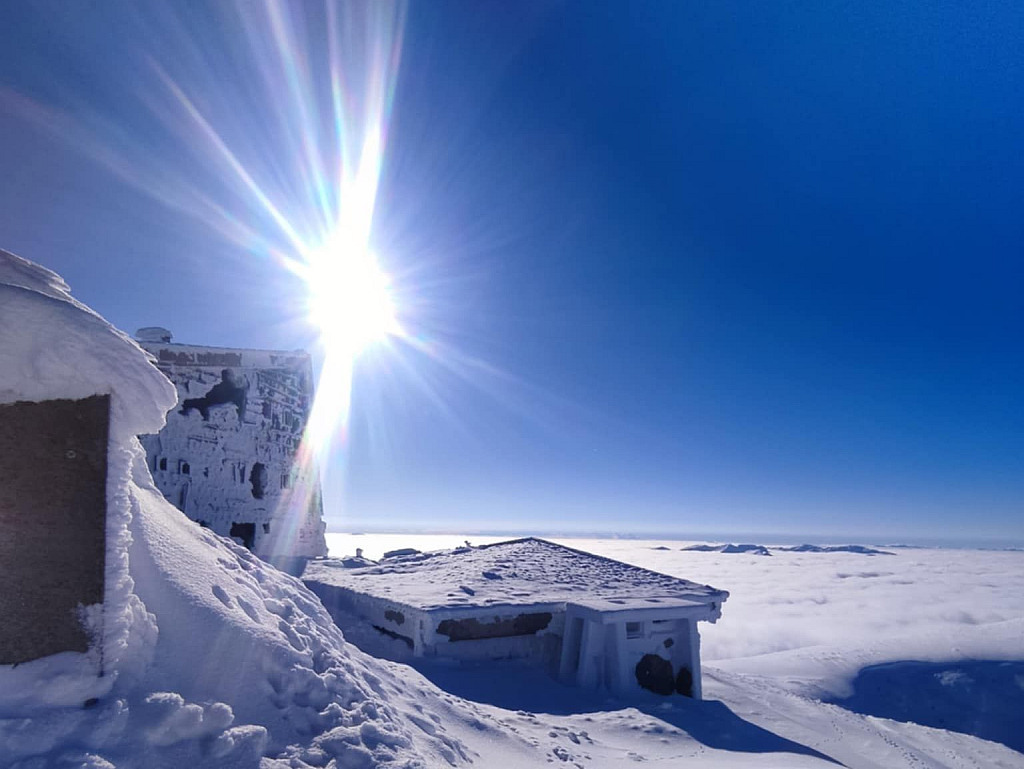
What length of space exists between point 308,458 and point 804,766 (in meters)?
16.5

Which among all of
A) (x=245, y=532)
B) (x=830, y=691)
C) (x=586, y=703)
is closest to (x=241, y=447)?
(x=245, y=532)

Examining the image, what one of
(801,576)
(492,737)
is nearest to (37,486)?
(492,737)

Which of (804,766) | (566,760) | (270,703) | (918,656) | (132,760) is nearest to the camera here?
(132,760)

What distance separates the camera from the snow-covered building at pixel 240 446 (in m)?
15.9

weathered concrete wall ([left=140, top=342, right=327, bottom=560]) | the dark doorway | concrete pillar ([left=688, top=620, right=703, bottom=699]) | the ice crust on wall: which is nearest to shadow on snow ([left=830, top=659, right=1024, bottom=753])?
concrete pillar ([left=688, top=620, right=703, bottom=699])

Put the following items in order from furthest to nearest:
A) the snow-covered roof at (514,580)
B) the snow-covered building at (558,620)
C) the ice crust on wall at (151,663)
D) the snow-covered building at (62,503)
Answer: the snow-covered roof at (514,580) → the snow-covered building at (558,620) → the snow-covered building at (62,503) → the ice crust on wall at (151,663)

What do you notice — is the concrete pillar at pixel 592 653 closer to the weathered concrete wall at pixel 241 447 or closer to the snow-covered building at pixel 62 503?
the snow-covered building at pixel 62 503

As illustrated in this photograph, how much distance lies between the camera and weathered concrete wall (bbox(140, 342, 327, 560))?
1586 centimetres

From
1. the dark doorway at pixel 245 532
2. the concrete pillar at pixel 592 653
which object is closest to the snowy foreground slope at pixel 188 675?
the concrete pillar at pixel 592 653

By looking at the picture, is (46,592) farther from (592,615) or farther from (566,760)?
(592,615)

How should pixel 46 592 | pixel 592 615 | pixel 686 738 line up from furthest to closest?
pixel 592 615, pixel 686 738, pixel 46 592

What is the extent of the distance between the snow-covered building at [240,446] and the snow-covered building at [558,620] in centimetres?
418

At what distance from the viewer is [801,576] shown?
82812mm

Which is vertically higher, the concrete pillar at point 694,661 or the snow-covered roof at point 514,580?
the snow-covered roof at point 514,580
